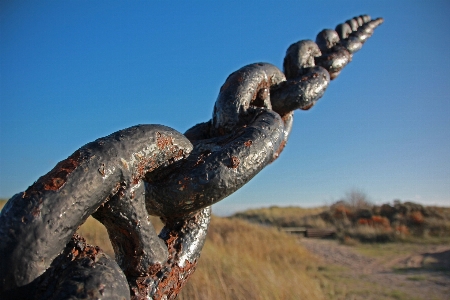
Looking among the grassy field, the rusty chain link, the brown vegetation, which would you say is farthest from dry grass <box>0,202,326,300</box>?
the brown vegetation

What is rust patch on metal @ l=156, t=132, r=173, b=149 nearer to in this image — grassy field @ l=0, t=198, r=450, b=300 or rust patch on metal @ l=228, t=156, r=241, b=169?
rust patch on metal @ l=228, t=156, r=241, b=169

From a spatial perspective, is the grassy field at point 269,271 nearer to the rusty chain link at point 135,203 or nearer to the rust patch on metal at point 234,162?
the rusty chain link at point 135,203

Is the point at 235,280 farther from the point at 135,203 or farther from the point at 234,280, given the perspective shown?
the point at 135,203

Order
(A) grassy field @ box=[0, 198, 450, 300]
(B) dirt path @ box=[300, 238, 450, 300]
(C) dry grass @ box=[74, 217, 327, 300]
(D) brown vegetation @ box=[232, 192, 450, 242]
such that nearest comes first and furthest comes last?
(C) dry grass @ box=[74, 217, 327, 300] → (A) grassy field @ box=[0, 198, 450, 300] → (B) dirt path @ box=[300, 238, 450, 300] → (D) brown vegetation @ box=[232, 192, 450, 242]

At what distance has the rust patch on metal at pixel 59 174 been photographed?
68 cm

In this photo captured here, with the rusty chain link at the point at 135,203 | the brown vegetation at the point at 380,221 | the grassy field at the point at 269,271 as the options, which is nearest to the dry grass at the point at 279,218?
the brown vegetation at the point at 380,221

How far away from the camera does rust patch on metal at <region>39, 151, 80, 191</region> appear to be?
0.68 m

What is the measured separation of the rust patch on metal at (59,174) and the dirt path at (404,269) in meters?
7.40

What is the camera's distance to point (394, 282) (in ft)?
27.8

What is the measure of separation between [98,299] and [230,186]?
376 millimetres

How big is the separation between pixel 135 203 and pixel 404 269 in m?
10.4

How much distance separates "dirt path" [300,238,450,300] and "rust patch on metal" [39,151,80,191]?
7.40 metres

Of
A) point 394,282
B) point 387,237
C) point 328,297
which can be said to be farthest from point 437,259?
point 328,297

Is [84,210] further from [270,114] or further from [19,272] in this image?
[270,114]
